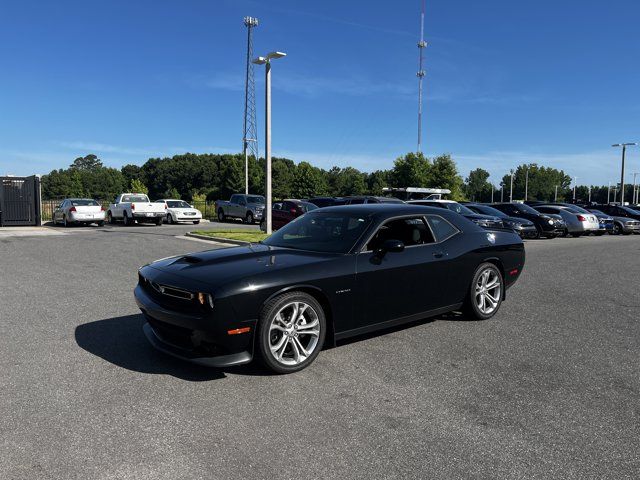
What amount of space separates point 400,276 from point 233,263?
167cm

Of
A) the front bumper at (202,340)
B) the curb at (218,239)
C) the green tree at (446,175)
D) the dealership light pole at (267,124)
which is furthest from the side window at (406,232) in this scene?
the green tree at (446,175)

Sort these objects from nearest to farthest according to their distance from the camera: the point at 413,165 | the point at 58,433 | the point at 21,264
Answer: the point at 58,433 → the point at 21,264 → the point at 413,165

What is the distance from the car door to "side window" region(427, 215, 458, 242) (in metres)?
0.10

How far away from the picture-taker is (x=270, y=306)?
4172 mm

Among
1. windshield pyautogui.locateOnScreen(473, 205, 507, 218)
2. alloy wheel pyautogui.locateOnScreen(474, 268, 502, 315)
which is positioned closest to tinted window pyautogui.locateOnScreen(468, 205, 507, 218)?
windshield pyautogui.locateOnScreen(473, 205, 507, 218)

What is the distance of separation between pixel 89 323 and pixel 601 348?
222 inches

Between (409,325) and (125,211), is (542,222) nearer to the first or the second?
(409,325)

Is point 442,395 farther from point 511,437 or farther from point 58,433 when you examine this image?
point 58,433

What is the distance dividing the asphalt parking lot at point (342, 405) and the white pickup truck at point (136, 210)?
20.4m

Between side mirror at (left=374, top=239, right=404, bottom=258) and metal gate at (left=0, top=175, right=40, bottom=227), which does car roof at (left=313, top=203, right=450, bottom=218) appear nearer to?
side mirror at (left=374, top=239, right=404, bottom=258)

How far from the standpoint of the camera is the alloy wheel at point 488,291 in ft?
20.3

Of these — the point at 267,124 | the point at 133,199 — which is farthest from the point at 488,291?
the point at 133,199

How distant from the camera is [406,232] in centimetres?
551

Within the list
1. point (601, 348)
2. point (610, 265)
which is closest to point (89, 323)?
point (601, 348)
